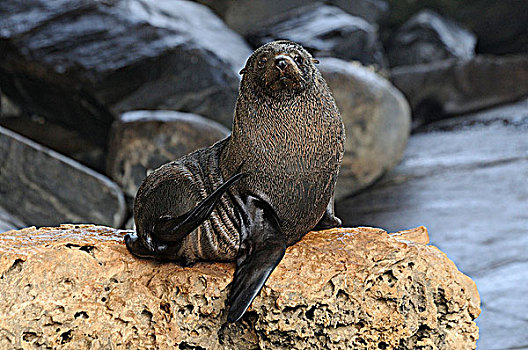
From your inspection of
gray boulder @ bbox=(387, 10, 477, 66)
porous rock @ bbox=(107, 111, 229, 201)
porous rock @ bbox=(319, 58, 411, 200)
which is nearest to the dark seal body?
porous rock @ bbox=(107, 111, 229, 201)

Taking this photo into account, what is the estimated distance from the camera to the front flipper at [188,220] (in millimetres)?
1158

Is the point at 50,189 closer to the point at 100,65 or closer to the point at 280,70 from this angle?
the point at 100,65

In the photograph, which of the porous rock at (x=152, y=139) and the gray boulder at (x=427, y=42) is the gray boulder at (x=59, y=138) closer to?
the porous rock at (x=152, y=139)

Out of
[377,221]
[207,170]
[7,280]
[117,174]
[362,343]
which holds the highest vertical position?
[207,170]

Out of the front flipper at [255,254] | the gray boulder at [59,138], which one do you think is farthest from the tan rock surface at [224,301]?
the gray boulder at [59,138]

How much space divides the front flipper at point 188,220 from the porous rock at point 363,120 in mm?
2171

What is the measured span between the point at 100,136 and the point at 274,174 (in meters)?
2.52

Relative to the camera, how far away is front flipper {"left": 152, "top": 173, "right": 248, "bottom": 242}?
3.80ft

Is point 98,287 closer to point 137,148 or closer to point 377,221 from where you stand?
point 137,148

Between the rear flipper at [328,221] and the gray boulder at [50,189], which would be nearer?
the rear flipper at [328,221]

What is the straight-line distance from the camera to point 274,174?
1229 mm

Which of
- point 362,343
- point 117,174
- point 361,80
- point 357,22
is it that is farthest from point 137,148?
point 357,22

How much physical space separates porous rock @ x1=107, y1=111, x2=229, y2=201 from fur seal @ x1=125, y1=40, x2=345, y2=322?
1615 mm

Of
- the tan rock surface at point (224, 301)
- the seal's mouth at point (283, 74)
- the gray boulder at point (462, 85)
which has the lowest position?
the gray boulder at point (462, 85)
